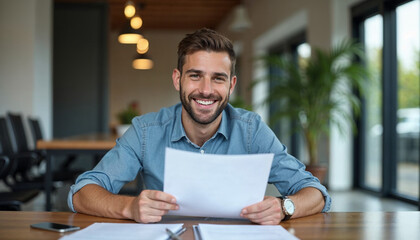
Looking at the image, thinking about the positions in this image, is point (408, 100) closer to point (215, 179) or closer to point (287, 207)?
point (287, 207)

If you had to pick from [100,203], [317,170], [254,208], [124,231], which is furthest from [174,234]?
[317,170]

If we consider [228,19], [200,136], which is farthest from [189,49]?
[228,19]

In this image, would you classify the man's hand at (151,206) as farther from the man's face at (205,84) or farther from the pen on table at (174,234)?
the man's face at (205,84)

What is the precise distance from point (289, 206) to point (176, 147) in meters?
0.55

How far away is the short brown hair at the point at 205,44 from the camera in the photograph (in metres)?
1.68

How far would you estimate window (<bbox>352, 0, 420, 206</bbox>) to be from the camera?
489 centimetres

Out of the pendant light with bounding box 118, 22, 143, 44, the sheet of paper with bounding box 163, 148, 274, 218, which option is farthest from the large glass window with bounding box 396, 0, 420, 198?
the sheet of paper with bounding box 163, 148, 274, 218

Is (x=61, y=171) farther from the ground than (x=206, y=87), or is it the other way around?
(x=206, y=87)

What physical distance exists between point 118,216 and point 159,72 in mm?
13706

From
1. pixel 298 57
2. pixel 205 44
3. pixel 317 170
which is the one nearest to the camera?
pixel 205 44

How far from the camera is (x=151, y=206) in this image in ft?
4.39

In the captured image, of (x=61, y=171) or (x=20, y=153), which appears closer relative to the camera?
(x=20, y=153)

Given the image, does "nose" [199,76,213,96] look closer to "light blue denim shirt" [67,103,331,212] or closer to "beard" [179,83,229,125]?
"beard" [179,83,229,125]

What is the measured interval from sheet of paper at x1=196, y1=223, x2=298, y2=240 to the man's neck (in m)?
0.57
